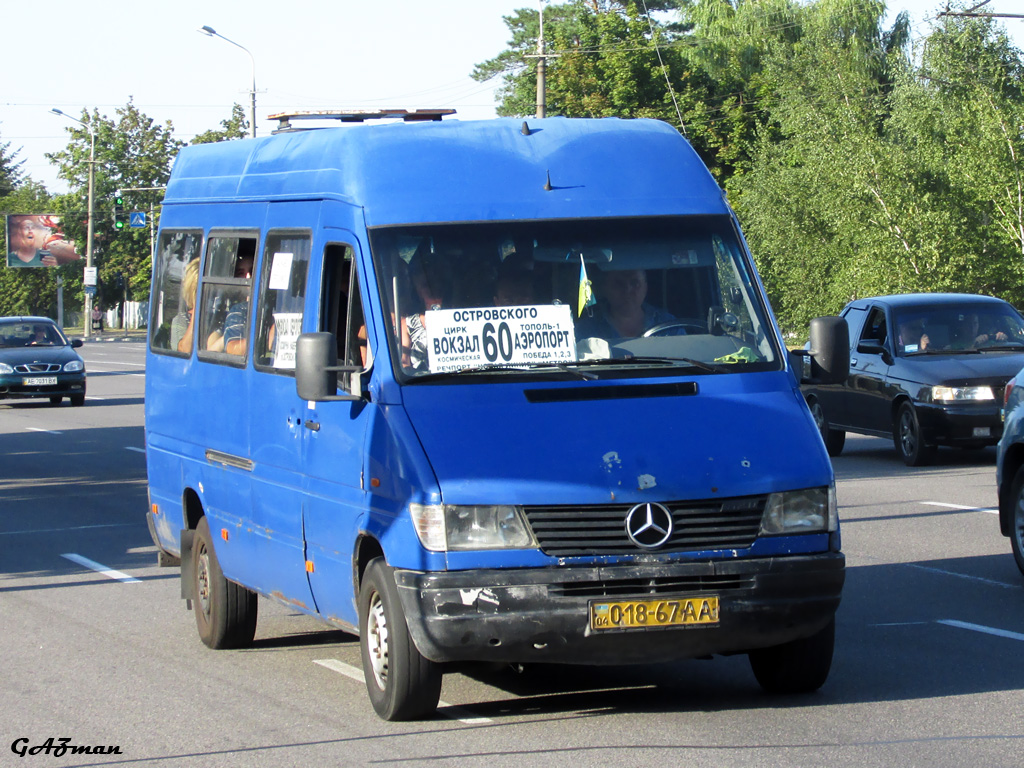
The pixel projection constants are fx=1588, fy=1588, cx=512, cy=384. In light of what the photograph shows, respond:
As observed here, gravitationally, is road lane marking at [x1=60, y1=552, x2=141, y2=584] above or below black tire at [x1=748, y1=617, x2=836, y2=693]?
below

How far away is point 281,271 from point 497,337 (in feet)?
5.07

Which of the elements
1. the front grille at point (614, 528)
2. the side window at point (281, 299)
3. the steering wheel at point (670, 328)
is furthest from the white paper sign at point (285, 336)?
the front grille at point (614, 528)

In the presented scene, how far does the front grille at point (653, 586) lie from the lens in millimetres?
6098

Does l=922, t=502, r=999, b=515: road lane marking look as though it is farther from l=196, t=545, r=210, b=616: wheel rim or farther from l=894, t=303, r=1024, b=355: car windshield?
l=196, t=545, r=210, b=616: wheel rim

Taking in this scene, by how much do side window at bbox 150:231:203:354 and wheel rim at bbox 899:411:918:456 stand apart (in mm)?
9857

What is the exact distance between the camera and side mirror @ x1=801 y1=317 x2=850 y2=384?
7.24 meters

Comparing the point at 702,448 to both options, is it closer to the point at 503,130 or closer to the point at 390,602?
the point at 390,602

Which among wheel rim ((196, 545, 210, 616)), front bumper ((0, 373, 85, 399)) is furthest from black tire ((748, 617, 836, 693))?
front bumper ((0, 373, 85, 399))

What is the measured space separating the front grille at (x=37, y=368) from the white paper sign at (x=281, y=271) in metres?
24.3

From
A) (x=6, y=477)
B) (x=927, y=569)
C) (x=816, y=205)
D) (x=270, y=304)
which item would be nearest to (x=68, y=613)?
(x=270, y=304)

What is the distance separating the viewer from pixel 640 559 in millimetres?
6121

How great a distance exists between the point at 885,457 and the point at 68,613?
1168 cm

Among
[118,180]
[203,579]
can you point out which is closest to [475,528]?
[203,579]

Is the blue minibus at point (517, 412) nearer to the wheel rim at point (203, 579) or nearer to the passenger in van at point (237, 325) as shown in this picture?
the passenger in van at point (237, 325)
